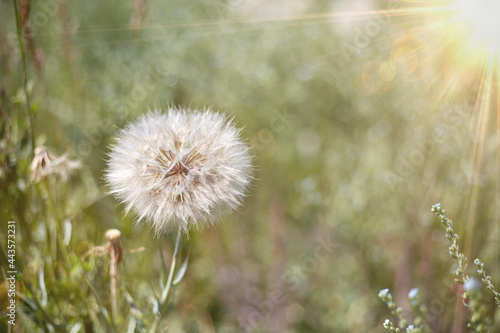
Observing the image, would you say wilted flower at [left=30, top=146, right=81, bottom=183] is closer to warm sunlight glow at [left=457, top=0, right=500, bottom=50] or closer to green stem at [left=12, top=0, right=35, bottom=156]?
green stem at [left=12, top=0, right=35, bottom=156]

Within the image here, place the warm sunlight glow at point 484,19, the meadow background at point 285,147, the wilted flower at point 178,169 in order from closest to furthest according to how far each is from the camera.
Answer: the wilted flower at point 178,169 < the meadow background at point 285,147 < the warm sunlight glow at point 484,19

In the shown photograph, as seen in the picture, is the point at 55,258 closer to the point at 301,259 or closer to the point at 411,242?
the point at 301,259

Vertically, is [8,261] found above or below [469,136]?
below

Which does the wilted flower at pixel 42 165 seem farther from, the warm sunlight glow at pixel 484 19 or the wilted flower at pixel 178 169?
the warm sunlight glow at pixel 484 19

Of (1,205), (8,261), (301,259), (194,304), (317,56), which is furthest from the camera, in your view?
(317,56)

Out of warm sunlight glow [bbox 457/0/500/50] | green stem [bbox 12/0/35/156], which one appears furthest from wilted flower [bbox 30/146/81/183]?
warm sunlight glow [bbox 457/0/500/50]

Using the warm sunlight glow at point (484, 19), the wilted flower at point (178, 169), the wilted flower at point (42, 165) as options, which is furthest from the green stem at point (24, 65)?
the warm sunlight glow at point (484, 19)

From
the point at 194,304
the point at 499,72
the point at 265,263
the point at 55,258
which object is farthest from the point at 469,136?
the point at 55,258
